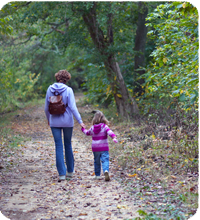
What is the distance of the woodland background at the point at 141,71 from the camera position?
5.29 metres

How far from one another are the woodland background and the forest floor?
3 cm

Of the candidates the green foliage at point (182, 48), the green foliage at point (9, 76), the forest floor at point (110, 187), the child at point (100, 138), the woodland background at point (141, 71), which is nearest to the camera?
the forest floor at point (110, 187)

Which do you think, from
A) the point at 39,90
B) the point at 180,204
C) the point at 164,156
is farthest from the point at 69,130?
the point at 39,90

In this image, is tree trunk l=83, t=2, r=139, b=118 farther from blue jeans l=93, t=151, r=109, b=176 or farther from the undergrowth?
blue jeans l=93, t=151, r=109, b=176

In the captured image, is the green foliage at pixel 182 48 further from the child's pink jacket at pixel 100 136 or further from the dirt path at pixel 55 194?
the dirt path at pixel 55 194

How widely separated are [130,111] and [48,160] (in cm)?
650

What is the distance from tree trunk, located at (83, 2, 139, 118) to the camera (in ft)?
42.3

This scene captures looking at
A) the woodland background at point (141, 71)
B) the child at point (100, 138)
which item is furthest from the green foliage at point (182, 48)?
the child at point (100, 138)

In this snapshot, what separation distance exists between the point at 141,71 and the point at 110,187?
9.81 m

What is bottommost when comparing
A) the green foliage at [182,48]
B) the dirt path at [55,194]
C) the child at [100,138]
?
the dirt path at [55,194]

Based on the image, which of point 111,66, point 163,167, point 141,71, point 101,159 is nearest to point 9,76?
point 111,66

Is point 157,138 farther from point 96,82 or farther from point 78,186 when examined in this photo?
point 96,82

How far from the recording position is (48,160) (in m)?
7.97

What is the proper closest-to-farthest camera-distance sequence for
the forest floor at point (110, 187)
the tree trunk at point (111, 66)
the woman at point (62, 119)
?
the forest floor at point (110, 187), the woman at point (62, 119), the tree trunk at point (111, 66)
